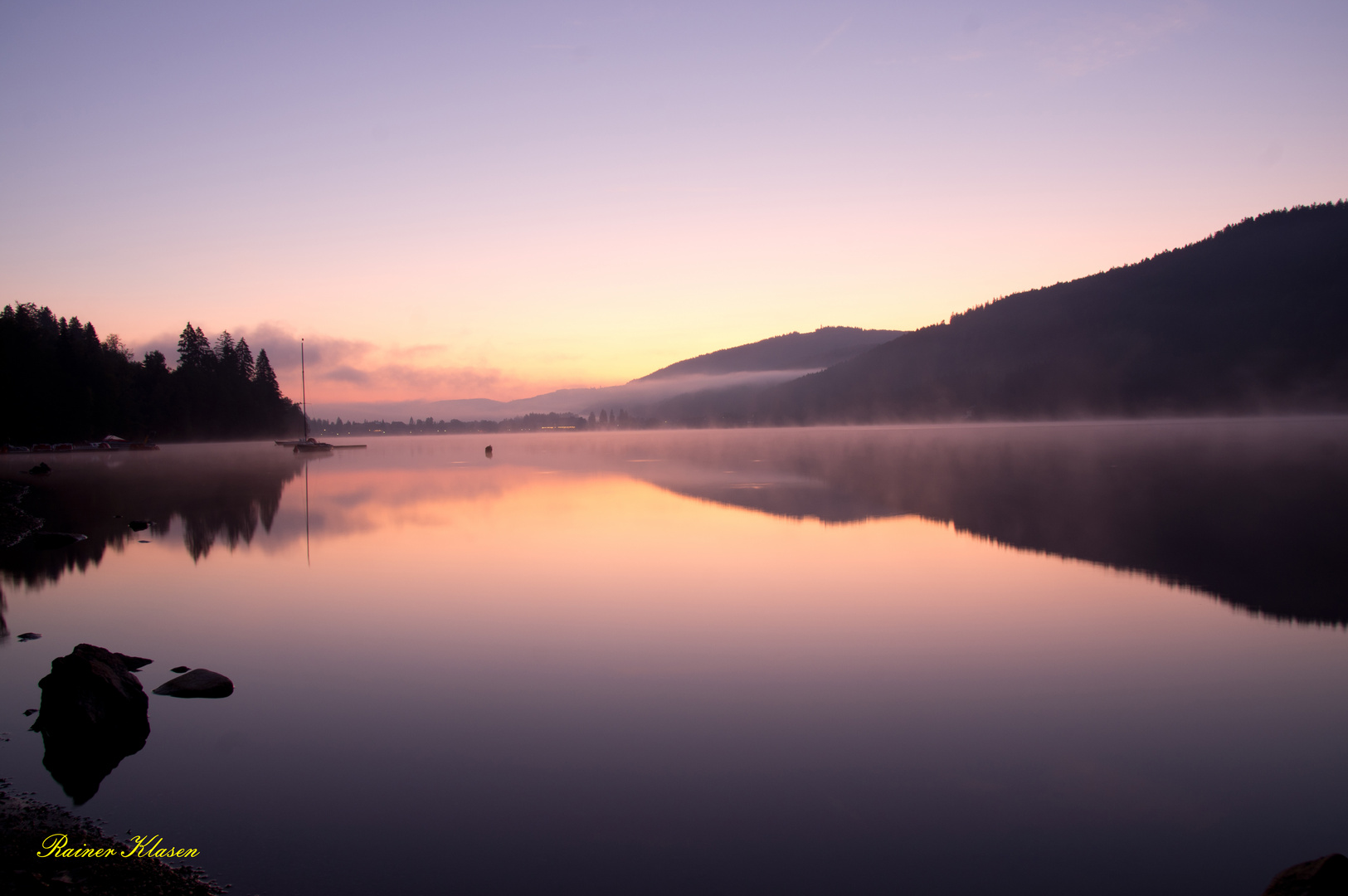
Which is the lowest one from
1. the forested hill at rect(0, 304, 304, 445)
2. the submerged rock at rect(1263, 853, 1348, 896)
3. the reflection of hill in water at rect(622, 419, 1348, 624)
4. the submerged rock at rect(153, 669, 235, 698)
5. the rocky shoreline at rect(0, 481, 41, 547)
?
the reflection of hill in water at rect(622, 419, 1348, 624)

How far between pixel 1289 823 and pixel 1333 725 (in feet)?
9.57

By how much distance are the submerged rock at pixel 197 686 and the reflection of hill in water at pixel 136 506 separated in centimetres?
987

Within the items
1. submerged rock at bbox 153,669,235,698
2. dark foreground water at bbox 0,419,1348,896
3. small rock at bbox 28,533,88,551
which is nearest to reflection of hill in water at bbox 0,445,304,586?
Answer: small rock at bbox 28,533,88,551

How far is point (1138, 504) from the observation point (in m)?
27.5

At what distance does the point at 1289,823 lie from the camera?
6.32 m

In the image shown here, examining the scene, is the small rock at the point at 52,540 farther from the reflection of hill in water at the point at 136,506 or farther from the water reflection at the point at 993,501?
the water reflection at the point at 993,501

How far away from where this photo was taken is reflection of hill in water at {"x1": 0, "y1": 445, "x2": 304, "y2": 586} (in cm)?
2002

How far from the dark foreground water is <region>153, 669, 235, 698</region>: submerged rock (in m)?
0.32

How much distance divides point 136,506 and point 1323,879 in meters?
38.4

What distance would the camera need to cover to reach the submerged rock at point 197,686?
9.83 metres

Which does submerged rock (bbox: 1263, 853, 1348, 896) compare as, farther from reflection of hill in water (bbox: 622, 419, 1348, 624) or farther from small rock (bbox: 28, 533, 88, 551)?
small rock (bbox: 28, 533, 88, 551)

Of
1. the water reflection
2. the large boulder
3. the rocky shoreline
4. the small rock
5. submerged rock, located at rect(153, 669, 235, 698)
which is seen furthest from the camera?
the rocky shoreline
